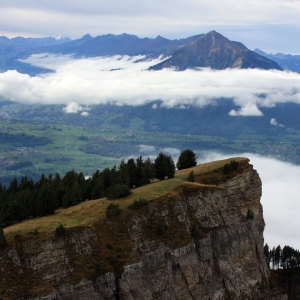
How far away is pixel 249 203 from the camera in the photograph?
9119 centimetres

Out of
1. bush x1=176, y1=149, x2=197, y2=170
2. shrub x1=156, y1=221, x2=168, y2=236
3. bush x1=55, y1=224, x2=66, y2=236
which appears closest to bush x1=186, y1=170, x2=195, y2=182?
shrub x1=156, y1=221, x2=168, y2=236

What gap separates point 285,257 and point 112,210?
5001 centimetres

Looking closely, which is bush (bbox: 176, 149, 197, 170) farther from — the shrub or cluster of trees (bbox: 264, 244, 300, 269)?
the shrub

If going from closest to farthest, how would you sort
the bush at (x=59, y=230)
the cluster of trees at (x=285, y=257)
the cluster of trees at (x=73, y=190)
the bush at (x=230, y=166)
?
the bush at (x=59, y=230), the cluster of trees at (x=73, y=190), the bush at (x=230, y=166), the cluster of trees at (x=285, y=257)

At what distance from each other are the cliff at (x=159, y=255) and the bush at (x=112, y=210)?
929 millimetres

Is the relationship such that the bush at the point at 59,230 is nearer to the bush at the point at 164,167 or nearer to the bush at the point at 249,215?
the bush at the point at 164,167

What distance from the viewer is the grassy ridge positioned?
6481 cm

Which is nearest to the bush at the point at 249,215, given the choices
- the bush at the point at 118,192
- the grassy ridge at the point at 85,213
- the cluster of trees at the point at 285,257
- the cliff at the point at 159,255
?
the cliff at the point at 159,255

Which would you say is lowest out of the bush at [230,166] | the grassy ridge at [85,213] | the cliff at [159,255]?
the cliff at [159,255]

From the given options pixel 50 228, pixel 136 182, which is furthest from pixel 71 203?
pixel 50 228

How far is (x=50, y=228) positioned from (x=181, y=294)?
86.0 feet

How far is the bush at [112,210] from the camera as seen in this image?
71.3 meters

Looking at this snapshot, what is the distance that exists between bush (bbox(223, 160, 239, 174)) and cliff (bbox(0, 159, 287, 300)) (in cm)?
235

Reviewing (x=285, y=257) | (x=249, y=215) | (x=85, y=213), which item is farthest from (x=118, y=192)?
(x=285, y=257)
